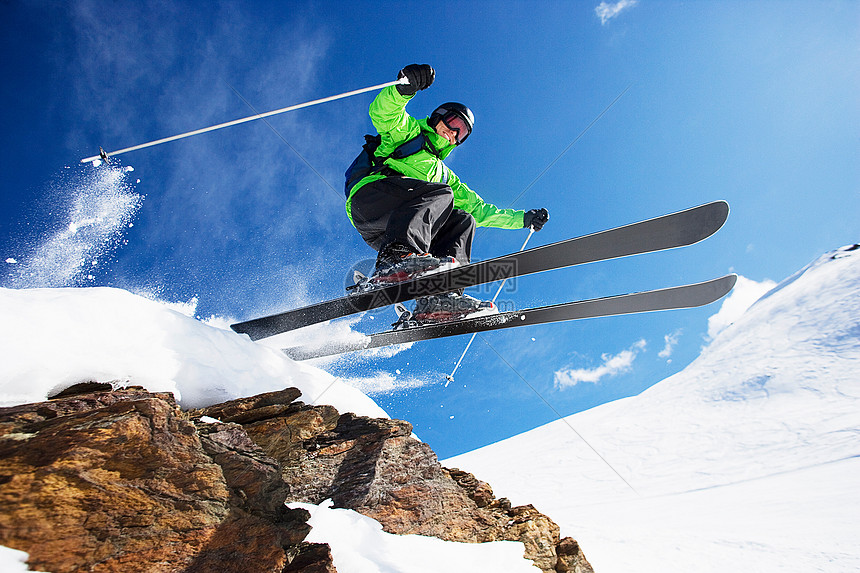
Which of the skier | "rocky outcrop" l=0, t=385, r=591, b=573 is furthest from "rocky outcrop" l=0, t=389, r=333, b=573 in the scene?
the skier

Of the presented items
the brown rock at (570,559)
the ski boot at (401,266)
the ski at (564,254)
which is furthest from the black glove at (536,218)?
the brown rock at (570,559)

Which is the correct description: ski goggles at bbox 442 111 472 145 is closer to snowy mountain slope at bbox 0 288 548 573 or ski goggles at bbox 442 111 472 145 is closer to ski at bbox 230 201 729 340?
ski at bbox 230 201 729 340

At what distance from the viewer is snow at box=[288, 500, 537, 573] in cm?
158

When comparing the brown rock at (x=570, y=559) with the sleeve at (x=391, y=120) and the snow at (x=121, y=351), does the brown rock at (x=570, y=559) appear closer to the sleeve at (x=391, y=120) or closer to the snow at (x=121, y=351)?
the snow at (x=121, y=351)

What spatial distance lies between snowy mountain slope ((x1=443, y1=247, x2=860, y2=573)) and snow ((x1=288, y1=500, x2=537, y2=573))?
1775mm

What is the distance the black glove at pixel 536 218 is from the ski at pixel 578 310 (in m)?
1.18

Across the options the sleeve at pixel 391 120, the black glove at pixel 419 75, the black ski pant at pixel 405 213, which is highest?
the sleeve at pixel 391 120

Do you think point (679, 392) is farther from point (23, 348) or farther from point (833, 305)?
point (23, 348)

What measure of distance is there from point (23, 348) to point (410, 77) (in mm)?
2405

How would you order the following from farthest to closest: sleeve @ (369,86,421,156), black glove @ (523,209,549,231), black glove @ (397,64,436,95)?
black glove @ (523,209,549,231) → sleeve @ (369,86,421,156) → black glove @ (397,64,436,95)

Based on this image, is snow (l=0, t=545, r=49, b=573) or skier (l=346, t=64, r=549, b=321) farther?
skier (l=346, t=64, r=549, b=321)

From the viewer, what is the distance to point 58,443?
1.09 metres

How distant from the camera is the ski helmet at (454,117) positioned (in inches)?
122

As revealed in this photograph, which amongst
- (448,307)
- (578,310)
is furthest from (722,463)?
(448,307)
